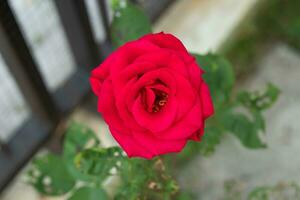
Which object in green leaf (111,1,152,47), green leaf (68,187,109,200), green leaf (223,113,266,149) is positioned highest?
green leaf (111,1,152,47)

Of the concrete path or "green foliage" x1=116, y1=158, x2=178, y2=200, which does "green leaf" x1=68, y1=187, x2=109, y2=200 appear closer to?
"green foliage" x1=116, y1=158, x2=178, y2=200

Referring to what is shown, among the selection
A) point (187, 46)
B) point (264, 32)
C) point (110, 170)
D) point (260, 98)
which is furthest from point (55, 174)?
point (264, 32)

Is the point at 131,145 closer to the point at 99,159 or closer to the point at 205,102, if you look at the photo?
the point at 205,102

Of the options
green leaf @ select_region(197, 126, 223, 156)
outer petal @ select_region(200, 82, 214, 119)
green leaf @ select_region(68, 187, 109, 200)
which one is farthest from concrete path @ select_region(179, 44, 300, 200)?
outer petal @ select_region(200, 82, 214, 119)

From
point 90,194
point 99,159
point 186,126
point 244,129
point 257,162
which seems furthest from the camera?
point 257,162

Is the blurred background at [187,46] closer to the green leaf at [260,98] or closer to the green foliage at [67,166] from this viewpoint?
the green foliage at [67,166]

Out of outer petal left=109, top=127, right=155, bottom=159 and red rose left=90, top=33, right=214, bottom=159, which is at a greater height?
red rose left=90, top=33, right=214, bottom=159

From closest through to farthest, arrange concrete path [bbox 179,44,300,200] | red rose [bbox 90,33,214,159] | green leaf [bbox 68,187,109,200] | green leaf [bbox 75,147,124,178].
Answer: red rose [bbox 90,33,214,159] < green leaf [bbox 75,147,124,178] < green leaf [bbox 68,187,109,200] < concrete path [bbox 179,44,300,200]

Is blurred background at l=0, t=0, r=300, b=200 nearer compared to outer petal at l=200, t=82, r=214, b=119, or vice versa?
outer petal at l=200, t=82, r=214, b=119
